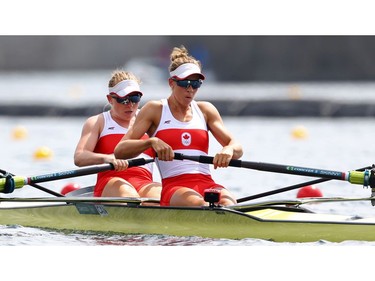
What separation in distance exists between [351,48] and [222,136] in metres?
26.4

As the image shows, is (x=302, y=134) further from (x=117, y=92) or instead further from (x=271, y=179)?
(x=117, y=92)

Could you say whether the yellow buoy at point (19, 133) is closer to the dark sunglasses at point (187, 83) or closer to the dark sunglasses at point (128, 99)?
the dark sunglasses at point (128, 99)

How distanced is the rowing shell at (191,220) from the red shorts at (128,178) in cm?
35

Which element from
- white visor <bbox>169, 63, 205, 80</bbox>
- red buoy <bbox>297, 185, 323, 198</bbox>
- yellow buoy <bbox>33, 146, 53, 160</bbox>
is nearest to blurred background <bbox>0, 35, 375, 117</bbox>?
yellow buoy <bbox>33, 146, 53, 160</bbox>

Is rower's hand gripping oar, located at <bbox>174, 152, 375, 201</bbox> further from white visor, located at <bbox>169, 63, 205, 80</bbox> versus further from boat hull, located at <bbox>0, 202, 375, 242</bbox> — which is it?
white visor, located at <bbox>169, 63, 205, 80</bbox>

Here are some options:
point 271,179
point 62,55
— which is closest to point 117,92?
point 271,179

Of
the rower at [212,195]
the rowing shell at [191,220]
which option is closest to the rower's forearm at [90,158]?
the rowing shell at [191,220]

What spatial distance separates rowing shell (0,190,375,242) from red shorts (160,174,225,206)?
158mm

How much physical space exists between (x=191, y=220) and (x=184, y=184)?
0.39 meters

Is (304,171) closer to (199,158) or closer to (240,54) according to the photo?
(199,158)

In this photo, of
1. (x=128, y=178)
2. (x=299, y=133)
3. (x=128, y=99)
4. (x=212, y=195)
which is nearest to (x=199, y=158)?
(x=212, y=195)

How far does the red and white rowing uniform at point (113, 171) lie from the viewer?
924 cm

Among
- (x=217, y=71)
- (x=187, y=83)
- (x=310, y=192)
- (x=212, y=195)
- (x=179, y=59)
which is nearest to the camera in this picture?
(x=212, y=195)

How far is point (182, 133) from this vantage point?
8617 mm
